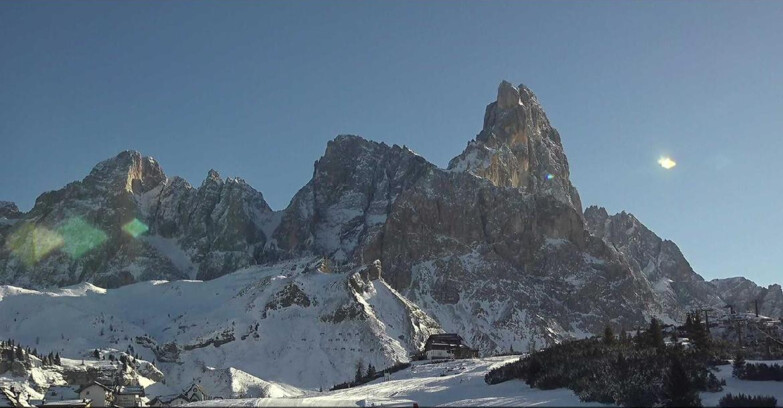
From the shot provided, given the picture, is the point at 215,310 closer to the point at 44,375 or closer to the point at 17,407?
the point at 44,375

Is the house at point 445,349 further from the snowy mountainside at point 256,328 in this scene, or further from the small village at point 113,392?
the snowy mountainside at point 256,328

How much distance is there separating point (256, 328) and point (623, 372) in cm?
12580

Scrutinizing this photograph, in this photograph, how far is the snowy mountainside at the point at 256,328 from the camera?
5915 inches

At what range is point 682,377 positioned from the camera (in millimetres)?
37188

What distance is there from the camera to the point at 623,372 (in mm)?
46469

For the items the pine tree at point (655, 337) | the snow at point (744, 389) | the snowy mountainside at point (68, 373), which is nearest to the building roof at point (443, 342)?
the snowy mountainside at point (68, 373)

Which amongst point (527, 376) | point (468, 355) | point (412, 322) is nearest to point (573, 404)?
point (527, 376)

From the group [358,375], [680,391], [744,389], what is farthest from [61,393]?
[744,389]

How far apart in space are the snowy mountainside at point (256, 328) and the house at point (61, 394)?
4222cm

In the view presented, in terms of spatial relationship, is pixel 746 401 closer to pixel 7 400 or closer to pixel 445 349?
pixel 7 400

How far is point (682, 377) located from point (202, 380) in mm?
109900

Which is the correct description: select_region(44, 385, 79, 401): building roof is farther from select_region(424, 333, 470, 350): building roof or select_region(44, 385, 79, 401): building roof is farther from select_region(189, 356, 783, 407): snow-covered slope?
select_region(424, 333, 470, 350): building roof

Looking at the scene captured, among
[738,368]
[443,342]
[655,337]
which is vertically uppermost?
[443,342]

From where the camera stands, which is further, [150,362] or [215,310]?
[215,310]
